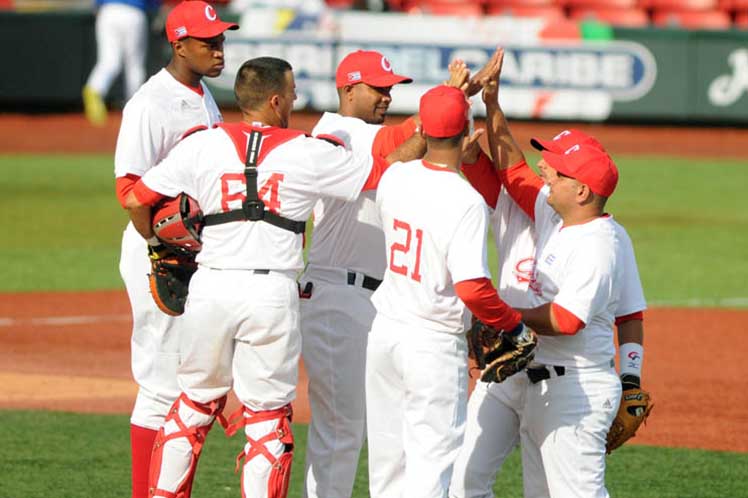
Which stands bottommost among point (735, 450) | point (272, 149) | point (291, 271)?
point (735, 450)

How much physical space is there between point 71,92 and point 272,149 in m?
A: 19.0

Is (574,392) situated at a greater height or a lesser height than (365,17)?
lesser

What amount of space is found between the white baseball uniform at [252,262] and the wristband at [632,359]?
128 centimetres

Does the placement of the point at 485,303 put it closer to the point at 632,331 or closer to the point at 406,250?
the point at 406,250

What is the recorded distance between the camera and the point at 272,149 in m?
5.59

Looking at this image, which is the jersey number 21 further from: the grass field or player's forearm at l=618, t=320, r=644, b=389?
the grass field

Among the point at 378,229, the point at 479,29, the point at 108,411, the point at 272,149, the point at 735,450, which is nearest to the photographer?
the point at 272,149

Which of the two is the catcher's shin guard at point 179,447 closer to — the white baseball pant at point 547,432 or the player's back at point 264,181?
the player's back at point 264,181

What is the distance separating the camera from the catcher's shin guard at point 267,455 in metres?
5.61

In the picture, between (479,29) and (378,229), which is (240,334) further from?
(479,29)

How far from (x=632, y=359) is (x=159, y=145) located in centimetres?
225

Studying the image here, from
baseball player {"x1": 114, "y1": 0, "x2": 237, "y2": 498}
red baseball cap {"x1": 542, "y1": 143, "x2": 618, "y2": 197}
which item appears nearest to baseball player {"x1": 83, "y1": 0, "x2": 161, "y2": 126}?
baseball player {"x1": 114, "y1": 0, "x2": 237, "y2": 498}

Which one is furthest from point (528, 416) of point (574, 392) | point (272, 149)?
point (272, 149)

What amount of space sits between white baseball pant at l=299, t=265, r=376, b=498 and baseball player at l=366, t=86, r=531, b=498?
0.57m
